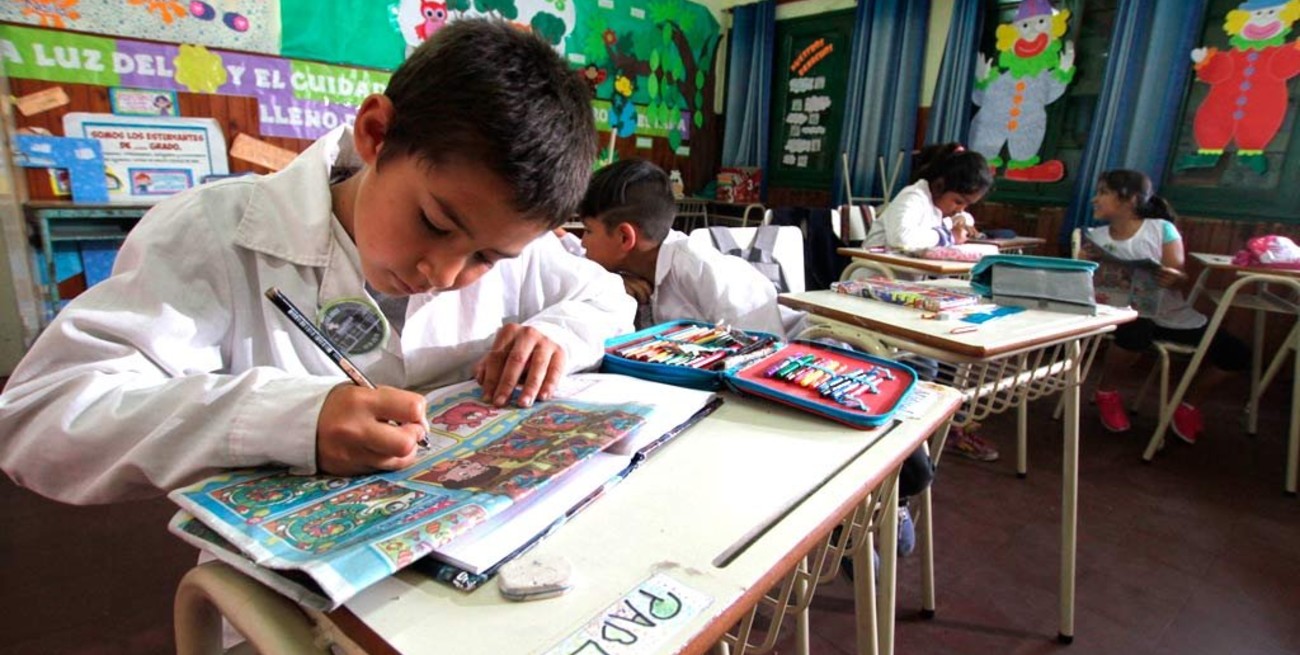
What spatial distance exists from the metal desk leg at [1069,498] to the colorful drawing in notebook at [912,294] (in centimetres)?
27

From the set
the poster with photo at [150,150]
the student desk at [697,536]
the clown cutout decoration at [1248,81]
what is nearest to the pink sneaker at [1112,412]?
the clown cutout decoration at [1248,81]

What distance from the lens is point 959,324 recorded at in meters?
1.32

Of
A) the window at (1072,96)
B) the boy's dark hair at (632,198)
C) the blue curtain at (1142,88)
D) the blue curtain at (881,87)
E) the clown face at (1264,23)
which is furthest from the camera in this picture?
the blue curtain at (881,87)

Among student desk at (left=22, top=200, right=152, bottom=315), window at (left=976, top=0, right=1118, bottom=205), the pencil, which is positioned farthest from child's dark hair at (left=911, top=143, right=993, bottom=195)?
student desk at (left=22, top=200, right=152, bottom=315)

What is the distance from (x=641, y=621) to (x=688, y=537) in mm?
99

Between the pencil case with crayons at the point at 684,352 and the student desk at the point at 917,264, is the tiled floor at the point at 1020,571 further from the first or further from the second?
the pencil case with crayons at the point at 684,352

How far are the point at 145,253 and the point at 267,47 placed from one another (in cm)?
346

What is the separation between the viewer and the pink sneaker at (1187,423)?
2.58m

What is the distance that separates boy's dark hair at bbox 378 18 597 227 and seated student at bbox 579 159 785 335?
886mm

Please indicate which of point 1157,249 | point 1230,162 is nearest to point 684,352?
point 1157,249

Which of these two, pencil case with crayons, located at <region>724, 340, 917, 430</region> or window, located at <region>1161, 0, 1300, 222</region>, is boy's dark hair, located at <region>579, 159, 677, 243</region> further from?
window, located at <region>1161, 0, 1300, 222</region>

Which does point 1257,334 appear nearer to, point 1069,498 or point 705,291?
Result: point 1069,498

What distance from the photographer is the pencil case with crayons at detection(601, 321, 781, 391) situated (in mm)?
840

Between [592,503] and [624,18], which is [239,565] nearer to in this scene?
[592,503]
